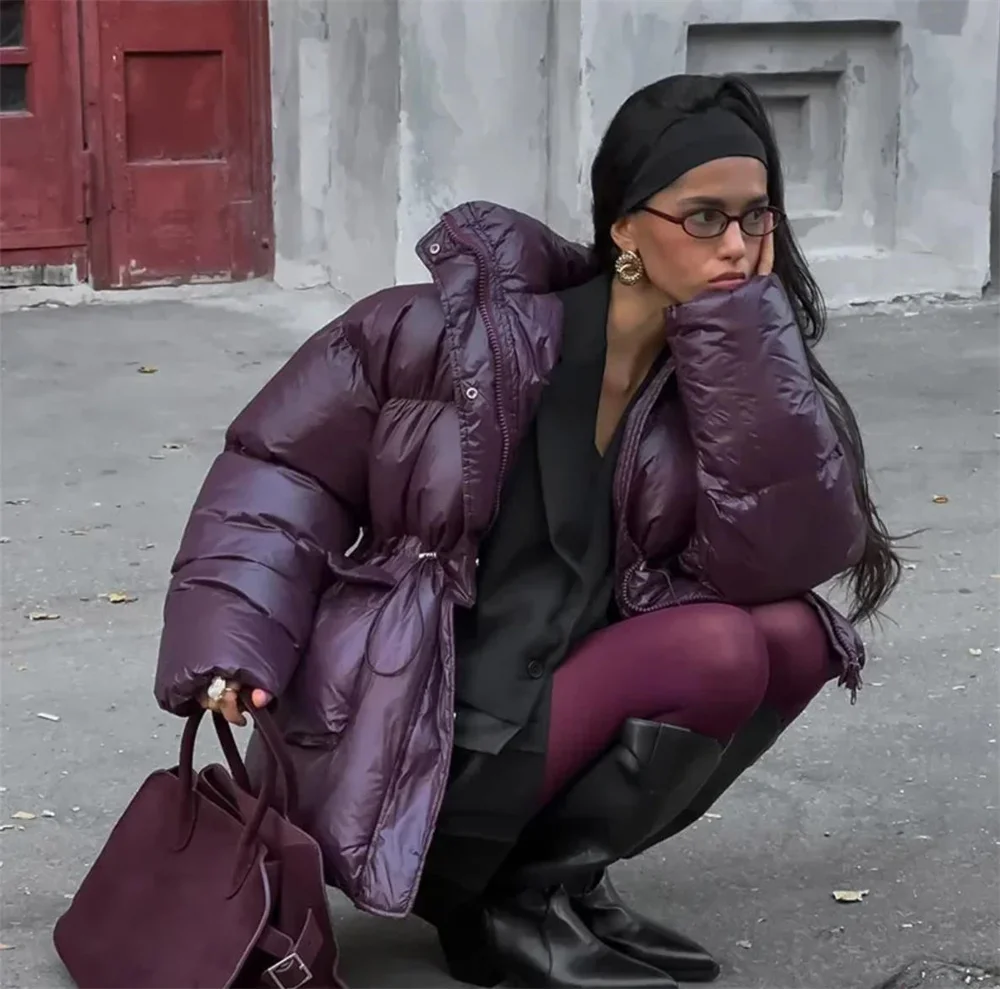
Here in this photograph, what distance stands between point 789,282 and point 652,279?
0.26 m

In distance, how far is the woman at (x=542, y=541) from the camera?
7.91 ft

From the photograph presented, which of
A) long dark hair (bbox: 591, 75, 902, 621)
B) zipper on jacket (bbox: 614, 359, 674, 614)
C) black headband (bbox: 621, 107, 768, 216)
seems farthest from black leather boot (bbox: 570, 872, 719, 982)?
black headband (bbox: 621, 107, 768, 216)

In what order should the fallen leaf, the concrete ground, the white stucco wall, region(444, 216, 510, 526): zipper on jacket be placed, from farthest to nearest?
the white stucco wall → the fallen leaf → the concrete ground → region(444, 216, 510, 526): zipper on jacket

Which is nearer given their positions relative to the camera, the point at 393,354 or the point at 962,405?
the point at 393,354

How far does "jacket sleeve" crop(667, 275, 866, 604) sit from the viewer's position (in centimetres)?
244

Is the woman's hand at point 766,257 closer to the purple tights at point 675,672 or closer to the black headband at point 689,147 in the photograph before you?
the black headband at point 689,147

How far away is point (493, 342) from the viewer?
2.42m

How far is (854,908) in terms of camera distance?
2.97m

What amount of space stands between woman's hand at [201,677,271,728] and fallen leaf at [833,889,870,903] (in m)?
1.11

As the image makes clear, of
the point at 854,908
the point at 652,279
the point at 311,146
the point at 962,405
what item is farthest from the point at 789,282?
the point at 311,146

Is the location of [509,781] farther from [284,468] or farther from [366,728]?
[284,468]

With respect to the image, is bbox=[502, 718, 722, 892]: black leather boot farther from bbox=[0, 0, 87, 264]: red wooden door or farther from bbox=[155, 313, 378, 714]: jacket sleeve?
bbox=[0, 0, 87, 264]: red wooden door

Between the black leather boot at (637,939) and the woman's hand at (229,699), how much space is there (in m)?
0.64

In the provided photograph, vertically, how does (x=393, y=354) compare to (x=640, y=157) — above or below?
below
